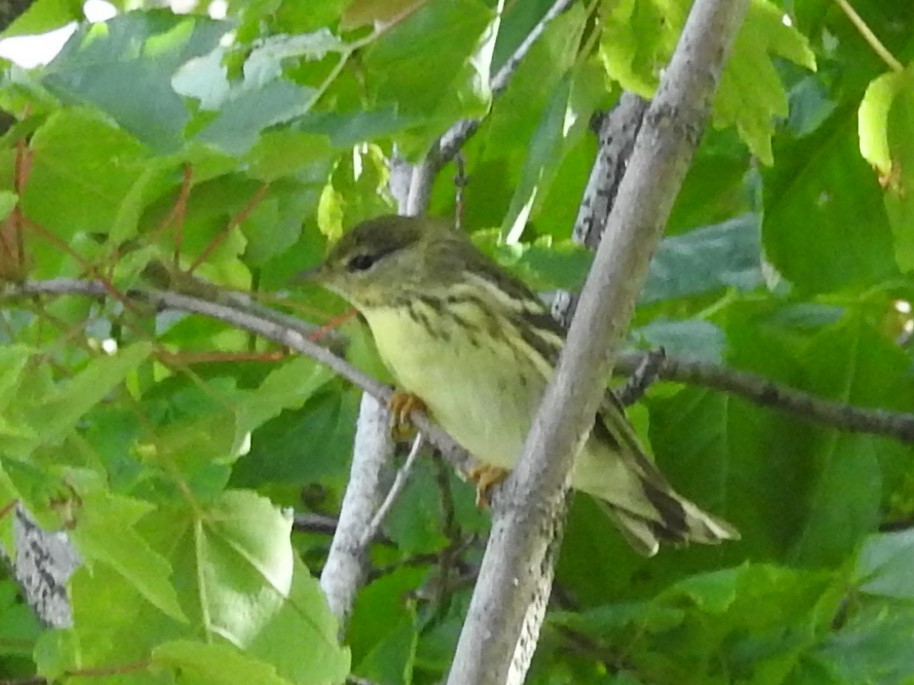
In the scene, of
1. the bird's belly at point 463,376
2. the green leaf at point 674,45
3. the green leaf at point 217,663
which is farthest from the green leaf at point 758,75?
the green leaf at point 217,663

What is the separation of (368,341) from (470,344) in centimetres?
10

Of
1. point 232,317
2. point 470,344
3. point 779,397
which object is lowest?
point 470,344

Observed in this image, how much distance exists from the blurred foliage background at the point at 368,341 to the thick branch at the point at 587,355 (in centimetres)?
11

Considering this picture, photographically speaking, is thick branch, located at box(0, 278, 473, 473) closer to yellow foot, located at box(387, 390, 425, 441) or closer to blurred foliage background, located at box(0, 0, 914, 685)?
blurred foliage background, located at box(0, 0, 914, 685)

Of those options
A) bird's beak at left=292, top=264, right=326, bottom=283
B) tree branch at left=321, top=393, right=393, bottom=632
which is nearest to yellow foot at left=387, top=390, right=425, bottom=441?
tree branch at left=321, top=393, right=393, bottom=632

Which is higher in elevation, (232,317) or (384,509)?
(232,317)

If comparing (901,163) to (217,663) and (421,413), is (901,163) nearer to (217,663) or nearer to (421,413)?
(421,413)

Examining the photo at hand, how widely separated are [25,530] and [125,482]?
24 centimetres

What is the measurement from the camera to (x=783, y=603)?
0.96 meters

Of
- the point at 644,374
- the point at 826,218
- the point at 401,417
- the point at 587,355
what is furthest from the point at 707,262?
the point at 587,355

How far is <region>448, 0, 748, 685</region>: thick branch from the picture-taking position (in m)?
0.69

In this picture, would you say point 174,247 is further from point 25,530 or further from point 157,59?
point 25,530

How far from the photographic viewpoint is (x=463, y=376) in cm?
126

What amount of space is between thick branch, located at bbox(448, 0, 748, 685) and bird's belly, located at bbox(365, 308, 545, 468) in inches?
21.1
